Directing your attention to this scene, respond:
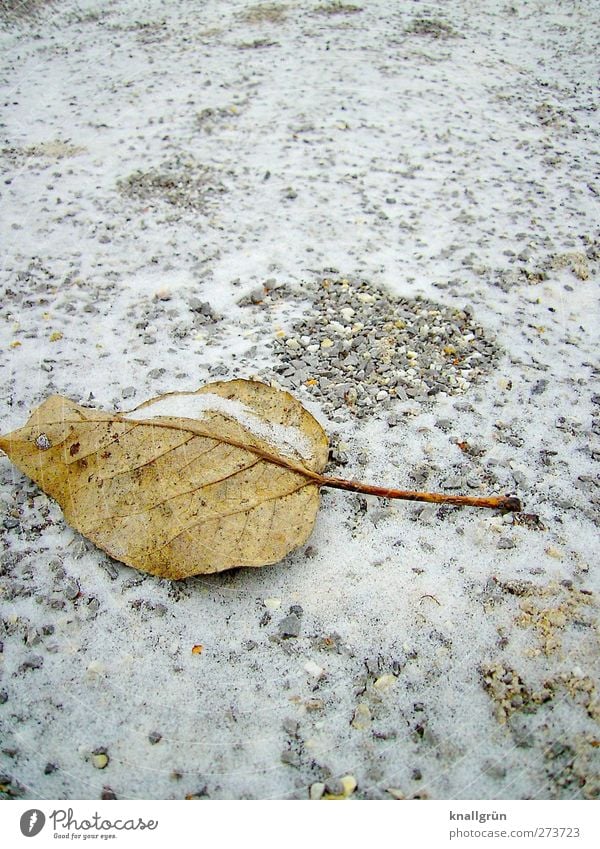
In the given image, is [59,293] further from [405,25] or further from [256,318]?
[405,25]

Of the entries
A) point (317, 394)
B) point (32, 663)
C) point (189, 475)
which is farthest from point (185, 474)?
point (317, 394)

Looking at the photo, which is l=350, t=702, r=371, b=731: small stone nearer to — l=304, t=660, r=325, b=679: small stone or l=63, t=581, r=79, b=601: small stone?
l=304, t=660, r=325, b=679: small stone

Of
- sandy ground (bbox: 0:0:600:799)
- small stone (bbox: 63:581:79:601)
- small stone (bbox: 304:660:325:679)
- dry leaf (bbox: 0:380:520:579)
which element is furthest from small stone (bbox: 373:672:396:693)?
small stone (bbox: 63:581:79:601)

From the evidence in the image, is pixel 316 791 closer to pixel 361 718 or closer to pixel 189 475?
pixel 361 718

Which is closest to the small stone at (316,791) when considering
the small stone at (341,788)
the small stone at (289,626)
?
the small stone at (341,788)

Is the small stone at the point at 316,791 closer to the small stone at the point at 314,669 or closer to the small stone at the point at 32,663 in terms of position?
the small stone at the point at 314,669

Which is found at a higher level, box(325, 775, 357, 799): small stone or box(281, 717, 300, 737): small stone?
box(281, 717, 300, 737): small stone
